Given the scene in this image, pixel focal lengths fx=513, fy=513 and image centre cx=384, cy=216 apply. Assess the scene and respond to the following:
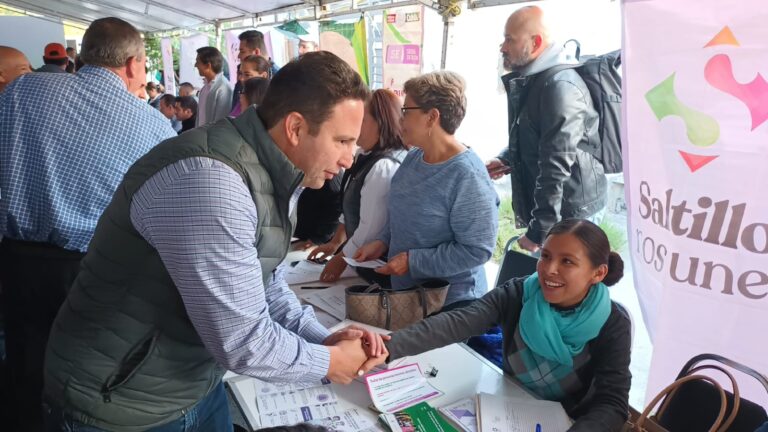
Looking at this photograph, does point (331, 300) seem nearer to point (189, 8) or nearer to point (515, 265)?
point (515, 265)

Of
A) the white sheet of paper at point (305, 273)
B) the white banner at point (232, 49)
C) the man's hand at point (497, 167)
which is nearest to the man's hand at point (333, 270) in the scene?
the white sheet of paper at point (305, 273)

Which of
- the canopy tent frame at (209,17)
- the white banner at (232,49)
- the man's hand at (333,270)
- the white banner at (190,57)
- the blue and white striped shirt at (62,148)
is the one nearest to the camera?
the blue and white striped shirt at (62,148)

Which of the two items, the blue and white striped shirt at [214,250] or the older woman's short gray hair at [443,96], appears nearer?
the blue and white striped shirt at [214,250]

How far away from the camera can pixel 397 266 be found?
6.54 feet

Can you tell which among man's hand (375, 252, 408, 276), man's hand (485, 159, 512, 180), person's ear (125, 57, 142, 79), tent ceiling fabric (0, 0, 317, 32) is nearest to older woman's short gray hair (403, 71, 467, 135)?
man's hand (375, 252, 408, 276)

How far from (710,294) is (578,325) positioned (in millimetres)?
349

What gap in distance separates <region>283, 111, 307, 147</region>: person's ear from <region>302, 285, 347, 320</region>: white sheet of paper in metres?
0.98

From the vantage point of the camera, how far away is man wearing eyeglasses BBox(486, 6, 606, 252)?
2346 millimetres

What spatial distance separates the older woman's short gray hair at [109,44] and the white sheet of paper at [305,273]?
1.13 meters

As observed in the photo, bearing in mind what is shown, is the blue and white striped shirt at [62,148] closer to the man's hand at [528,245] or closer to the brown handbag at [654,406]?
the man's hand at [528,245]

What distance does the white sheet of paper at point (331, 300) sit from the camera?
1972mm

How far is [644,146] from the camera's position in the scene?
1496 mm

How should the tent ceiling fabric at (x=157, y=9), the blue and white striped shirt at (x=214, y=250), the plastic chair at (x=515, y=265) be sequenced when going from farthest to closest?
the tent ceiling fabric at (x=157, y=9) < the plastic chair at (x=515, y=265) < the blue and white striped shirt at (x=214, y=250)

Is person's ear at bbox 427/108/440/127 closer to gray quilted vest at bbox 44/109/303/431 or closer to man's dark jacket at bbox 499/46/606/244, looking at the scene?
man's dark jacket at bbox 499/46/606/244
